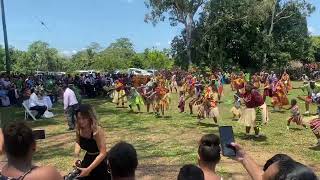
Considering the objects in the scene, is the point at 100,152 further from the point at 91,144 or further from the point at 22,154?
the point at 22,154

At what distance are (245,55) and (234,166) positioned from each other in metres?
40.1

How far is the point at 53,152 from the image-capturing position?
11672 mm

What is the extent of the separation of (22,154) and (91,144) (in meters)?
1.70

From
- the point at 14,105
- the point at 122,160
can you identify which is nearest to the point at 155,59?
the point at 14,105

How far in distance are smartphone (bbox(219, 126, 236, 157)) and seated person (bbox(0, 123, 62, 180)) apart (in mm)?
1234

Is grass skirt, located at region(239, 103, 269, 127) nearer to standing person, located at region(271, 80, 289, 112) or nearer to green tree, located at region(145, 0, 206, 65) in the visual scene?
standing person, located at region(271, 80, 289, 112)

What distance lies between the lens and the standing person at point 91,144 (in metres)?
5.02

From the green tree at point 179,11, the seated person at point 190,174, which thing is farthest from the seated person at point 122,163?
the green tree at point 179,11

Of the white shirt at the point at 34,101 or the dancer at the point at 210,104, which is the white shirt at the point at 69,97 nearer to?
the dancer at the point at 210,104

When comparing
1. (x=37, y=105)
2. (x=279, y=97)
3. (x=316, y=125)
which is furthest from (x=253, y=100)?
(x=37, y=105)

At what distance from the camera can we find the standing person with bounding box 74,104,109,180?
5020 millimetres

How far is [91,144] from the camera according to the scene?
5.12m

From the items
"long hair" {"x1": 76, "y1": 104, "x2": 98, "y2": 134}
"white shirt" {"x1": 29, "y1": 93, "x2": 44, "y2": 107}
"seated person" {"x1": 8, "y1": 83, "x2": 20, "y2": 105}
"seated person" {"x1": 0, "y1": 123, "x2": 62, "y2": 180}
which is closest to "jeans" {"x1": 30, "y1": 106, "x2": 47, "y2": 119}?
"white shirt" {"x1": 29, "y1": 93, "x2": 44, "y2": 107}

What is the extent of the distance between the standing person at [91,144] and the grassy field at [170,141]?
394cm
